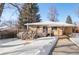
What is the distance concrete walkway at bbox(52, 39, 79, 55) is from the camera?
2.37 metres

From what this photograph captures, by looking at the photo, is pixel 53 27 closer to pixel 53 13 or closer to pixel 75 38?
pixel 53 13

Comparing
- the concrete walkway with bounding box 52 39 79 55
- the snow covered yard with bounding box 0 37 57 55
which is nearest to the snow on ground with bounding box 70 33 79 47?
the concrete walkway with bounding box 52 39 79 55

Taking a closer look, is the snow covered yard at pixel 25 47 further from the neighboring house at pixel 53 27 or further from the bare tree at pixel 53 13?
the bare tree at pixel 53 13

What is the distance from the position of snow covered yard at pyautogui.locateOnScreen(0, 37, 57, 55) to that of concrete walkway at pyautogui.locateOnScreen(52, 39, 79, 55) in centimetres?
7

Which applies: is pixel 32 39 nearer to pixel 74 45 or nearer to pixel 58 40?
pixel 58 40

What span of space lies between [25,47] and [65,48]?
437 mm

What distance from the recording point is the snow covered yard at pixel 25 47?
238 centimetres

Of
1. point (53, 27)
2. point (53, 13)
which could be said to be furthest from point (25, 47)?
point (53, 13)

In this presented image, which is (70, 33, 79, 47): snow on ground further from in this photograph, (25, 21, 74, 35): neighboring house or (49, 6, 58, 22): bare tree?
(49, 6, 58, 22): bare tree

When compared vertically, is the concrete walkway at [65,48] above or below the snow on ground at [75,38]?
below

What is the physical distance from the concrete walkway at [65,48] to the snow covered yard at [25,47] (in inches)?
2.6

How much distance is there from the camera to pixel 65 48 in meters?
2.38

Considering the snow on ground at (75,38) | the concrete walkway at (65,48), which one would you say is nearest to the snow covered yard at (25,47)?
the concrete walkway at (65,48)

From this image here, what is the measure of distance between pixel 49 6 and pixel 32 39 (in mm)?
408
